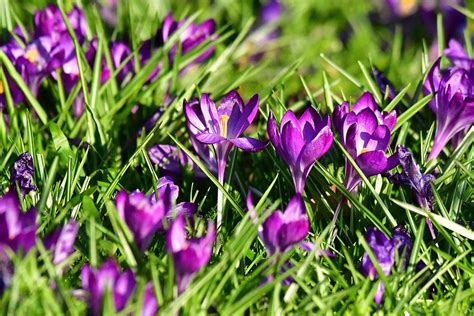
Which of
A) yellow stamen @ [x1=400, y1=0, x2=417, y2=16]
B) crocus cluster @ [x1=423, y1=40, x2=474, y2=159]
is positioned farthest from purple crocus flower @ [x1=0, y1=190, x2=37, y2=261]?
yellow stamen @ [x1=400, y1=0, x2=417, y2=16]

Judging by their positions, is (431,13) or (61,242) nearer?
(61,242)

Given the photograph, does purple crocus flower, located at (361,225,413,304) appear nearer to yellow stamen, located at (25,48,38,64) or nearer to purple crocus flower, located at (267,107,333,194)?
purple crocus flower, located at (267,107,333,194)

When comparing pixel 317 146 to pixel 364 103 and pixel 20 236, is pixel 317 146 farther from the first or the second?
pixel 20 236

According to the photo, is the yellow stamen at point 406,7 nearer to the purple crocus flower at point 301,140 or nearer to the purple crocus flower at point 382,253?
the purple crocus flower at point 301,140

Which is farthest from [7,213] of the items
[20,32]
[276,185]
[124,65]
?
[20,32]

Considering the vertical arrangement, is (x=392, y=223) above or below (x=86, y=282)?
below

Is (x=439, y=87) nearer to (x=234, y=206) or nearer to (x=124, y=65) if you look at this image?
(x=234, y=206)

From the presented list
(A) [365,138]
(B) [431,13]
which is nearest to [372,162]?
(A) [365,138]
